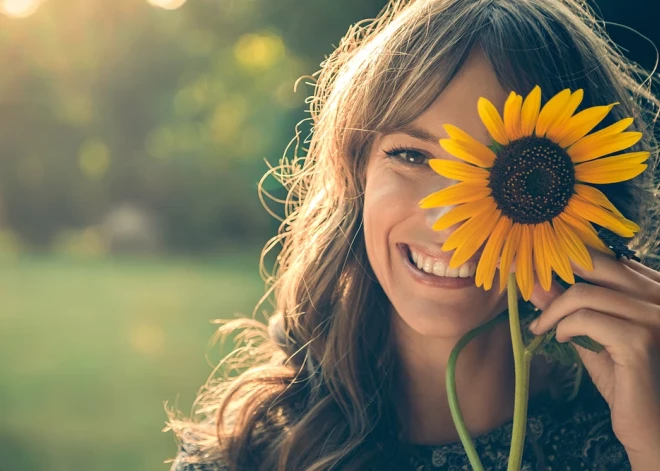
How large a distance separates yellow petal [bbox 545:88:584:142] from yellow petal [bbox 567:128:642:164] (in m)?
0.02

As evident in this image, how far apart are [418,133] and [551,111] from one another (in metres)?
0.47

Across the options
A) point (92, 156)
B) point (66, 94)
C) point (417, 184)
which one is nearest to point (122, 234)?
point (92, 156)

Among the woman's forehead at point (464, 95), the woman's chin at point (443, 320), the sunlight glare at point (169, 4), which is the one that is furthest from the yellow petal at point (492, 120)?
the sunlight glare at point (169, 4)

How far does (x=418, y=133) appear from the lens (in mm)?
1359

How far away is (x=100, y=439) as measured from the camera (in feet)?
16.6

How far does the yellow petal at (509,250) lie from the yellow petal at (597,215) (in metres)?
0.06

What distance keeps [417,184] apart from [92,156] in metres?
8.43

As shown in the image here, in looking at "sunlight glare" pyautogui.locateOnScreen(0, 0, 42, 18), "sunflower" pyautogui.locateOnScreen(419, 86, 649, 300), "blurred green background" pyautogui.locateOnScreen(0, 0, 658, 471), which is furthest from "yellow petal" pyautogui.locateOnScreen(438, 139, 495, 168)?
"sunlight glare" pyautogui.locateOnScreen(0, 0, 42, 18)

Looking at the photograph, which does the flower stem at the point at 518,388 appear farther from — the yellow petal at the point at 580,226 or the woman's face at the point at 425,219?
the woman's face at the point at 425,219

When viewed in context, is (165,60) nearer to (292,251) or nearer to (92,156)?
(92,156)

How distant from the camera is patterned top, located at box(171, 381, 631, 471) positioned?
153 centimetres

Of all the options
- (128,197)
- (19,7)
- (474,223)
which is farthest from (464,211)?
(128,197)

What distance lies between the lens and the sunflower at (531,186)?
92cm

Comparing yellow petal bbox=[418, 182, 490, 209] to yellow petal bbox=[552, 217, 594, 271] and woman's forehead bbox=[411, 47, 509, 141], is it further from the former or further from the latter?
woman's forehead bbox=[411, 47, 509, 141]
